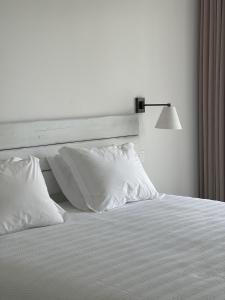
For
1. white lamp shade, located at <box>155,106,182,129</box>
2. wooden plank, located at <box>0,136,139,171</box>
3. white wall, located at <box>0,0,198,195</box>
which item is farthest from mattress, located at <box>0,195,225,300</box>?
white wall, located at <box>0,0,198,195</box>

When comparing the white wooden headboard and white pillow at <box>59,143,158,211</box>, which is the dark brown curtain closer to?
the white wooden headboard

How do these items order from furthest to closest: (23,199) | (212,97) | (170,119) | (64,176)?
(212,97), (170,119), (64,176), (23,199)

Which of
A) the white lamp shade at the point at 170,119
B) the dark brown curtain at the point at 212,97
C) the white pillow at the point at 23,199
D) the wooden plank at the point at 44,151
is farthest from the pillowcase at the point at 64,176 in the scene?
the dark brown curtain at the point at 212,97

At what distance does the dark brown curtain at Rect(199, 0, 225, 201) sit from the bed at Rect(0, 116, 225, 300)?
1.02 meters

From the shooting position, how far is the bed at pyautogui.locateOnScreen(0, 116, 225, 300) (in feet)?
6.57

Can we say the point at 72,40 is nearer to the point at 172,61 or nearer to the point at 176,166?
the point at 172,61

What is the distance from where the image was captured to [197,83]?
447 cm

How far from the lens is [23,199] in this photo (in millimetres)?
2795

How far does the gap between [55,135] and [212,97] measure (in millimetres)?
1535

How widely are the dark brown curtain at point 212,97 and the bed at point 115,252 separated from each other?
1020 mm

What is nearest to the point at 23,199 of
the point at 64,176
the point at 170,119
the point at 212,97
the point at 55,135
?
the point at 64,176

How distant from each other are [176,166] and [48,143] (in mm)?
1373

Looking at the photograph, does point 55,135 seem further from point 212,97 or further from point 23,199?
point 212,97

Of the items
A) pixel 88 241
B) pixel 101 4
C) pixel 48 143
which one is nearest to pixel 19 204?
pixel 88 241
